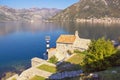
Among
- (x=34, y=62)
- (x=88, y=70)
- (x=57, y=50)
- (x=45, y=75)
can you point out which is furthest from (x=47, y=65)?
(x=57, y=50)

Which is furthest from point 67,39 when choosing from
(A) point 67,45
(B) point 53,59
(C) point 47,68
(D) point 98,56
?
(D) point 98,56

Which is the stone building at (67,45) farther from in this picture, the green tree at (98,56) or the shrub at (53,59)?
the green tree at (98,56)

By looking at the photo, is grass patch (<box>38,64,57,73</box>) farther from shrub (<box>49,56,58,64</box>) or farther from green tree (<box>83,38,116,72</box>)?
shrub (<box>49,56,58,64</box>)

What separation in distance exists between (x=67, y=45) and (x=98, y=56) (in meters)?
39.1

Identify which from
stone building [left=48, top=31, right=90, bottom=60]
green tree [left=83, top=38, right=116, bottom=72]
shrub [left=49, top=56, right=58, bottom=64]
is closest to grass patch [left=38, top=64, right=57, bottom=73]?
green tree [left=83, top=38, right=116, bottom=72]

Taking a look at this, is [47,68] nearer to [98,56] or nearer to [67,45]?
[98,56]

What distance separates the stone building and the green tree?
35.2 meters

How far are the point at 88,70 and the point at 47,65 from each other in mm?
18428

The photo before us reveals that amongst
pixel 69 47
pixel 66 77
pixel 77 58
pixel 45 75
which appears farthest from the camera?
pixel 69 47

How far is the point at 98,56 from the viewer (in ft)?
91.2

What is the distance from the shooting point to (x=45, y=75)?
131 feet

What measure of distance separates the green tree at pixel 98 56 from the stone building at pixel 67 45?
3521 cm

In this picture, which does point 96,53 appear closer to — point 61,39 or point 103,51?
point 103,51

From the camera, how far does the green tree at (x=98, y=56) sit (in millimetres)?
27781
